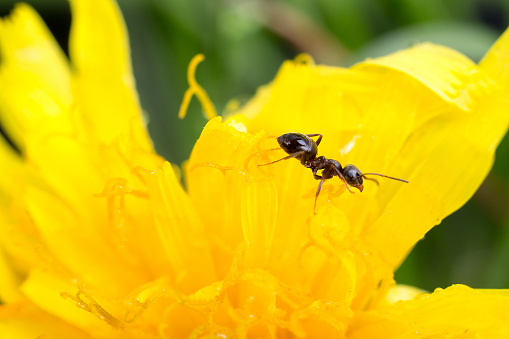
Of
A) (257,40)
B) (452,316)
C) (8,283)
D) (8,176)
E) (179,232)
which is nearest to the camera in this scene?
(452,316)

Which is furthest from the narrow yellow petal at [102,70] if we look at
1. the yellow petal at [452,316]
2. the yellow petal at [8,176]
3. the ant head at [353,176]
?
the yellow petal at [452,316]

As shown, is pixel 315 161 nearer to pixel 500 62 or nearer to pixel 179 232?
pixel 179 232

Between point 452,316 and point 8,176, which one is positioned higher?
point 452,316

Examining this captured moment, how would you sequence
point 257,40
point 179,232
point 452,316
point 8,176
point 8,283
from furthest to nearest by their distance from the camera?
1. point 257,40
2. point 8,176
3. point 8,283
4. point 179,232
5. point 452,316

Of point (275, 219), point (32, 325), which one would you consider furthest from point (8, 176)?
point (275, 219)

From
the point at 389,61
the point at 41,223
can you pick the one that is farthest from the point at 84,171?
the point at 389,61
